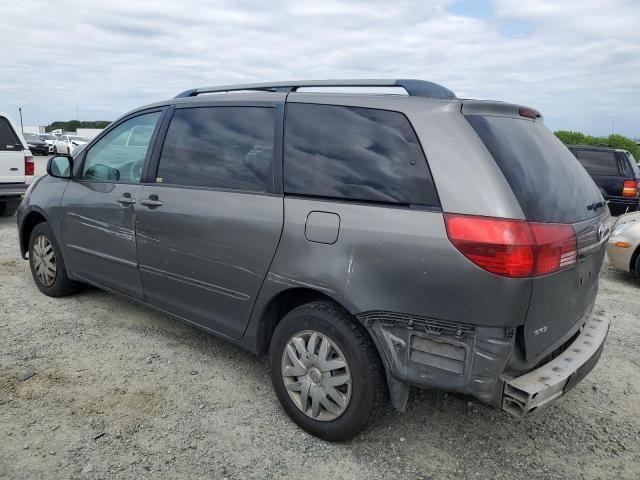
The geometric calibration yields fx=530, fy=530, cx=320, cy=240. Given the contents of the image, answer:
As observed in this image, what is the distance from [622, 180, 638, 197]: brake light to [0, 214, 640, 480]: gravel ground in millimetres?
7879

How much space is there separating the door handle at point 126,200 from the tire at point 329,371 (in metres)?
1.51

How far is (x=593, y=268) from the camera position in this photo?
2.87 m

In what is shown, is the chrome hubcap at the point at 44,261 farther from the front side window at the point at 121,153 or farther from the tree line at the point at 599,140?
Result: the tree line at the point at 599,140

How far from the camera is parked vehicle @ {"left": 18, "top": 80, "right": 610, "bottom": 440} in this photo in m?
2.28

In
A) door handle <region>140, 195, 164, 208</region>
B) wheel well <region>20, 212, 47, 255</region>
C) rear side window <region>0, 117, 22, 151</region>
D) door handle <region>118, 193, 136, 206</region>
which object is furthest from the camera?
rear side window <region>0, 117, 22, 151</region>

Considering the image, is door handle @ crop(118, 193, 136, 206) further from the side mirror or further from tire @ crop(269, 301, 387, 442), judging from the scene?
tire @ crop(269, 301, 387, 442)

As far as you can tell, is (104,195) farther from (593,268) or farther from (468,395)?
(593,268)

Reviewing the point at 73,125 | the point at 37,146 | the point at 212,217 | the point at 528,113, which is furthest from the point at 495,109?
the point at 73,125

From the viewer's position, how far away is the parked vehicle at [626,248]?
6324mm

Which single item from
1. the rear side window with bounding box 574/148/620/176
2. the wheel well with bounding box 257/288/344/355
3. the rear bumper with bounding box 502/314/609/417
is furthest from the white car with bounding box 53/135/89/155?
the rear bumper with bounding box 502/314/609/417

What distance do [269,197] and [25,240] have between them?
326 centimetres

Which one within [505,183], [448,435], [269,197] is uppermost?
[505,183]

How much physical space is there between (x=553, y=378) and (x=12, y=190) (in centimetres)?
895

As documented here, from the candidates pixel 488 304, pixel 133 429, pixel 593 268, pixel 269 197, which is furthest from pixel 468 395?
pixel 133 429
